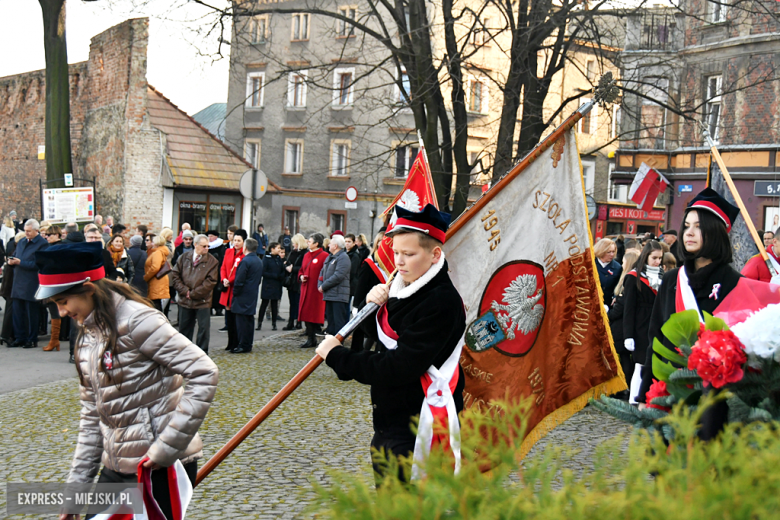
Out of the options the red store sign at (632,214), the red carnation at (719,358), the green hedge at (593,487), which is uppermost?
the red store sign at (632,214)

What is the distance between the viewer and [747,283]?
3010 millimetres

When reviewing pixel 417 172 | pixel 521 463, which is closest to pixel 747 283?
pixel 521 463

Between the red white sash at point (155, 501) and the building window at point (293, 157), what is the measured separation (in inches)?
1634

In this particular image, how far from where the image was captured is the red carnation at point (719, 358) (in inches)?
92.0

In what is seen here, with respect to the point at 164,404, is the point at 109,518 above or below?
below

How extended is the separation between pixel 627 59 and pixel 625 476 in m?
31.0

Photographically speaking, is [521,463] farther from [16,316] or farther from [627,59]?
[627,59]

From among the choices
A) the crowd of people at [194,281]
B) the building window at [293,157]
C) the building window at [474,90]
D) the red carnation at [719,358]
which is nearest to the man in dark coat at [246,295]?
the crowd of people at [194,281]

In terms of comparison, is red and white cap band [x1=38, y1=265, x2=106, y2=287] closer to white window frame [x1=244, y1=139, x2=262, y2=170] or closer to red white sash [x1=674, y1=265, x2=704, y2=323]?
red white sash [x1=674, y1=265, x2=704, y2=323]

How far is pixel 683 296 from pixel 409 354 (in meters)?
1.63

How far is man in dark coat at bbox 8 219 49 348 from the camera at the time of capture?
12055 millimetres

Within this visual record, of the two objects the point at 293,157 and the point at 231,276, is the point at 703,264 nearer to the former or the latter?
the point at 231,276

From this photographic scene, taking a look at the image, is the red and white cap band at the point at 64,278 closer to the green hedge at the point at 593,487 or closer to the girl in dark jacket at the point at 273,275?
the green hedge at the point at 593,487

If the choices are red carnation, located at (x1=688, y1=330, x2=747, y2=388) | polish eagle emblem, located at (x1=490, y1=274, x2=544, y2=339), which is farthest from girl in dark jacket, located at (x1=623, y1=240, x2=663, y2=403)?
red carnation, located at (x1=688, y1=330, x2=747, y2=388)
